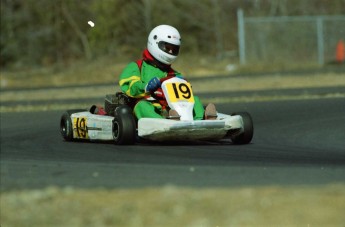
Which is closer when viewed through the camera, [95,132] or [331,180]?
[331,180]

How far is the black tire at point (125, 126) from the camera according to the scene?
11789 mm

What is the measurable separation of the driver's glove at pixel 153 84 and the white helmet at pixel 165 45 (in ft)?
2.00

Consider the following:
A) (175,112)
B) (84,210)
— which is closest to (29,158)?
(175,112)

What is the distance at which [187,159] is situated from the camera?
1032 centimetres

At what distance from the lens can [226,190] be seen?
24.1 feet

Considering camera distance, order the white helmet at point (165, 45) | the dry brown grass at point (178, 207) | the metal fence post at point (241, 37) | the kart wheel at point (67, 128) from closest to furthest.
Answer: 1. the dry brown grass at point (178, 207)
2. the white helmet at point (165, 45)
3. the kart wheel at point (67, 128)
4. the metal fence post at point (241, 37)

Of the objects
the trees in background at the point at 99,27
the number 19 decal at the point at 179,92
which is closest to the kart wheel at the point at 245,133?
the number 19 decal at the point at 179,92

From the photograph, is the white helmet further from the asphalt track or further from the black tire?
the asphalt track

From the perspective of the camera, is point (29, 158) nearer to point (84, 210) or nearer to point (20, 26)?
point (84, 210)

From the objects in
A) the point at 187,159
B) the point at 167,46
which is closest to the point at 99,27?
the point at 167,46

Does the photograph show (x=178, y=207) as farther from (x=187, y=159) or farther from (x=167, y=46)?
(x=167, y=46)

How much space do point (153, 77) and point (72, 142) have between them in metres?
1.47

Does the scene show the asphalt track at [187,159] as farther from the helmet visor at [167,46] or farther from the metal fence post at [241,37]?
the metal fence post at [241,37]

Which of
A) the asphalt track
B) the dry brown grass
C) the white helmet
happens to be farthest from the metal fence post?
the dry brown grass
